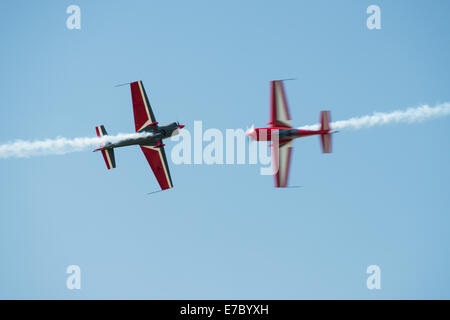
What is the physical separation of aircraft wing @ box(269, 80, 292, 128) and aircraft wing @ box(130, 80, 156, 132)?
7345 millimetres

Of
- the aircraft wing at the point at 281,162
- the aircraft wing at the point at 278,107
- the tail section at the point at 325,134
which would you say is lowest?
the aircraft wing at the point at 281,162

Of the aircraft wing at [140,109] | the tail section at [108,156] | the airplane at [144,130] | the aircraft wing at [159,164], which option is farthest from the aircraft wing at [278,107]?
the tail section at [108,156]

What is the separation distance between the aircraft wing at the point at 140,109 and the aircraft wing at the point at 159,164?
1505 mm

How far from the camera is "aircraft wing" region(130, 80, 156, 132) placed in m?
33.5

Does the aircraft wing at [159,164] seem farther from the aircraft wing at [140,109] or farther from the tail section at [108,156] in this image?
the tail section at [108,156]

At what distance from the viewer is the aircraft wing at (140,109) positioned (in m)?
33.5

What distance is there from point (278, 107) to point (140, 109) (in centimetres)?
850

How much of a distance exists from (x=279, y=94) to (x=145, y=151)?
29.6ft

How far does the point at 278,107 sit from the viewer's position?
33.0 m

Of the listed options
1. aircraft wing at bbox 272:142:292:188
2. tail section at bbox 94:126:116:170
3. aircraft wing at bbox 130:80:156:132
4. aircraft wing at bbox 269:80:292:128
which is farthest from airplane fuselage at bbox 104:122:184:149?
aircraft wing at bbox 272:142:292:188

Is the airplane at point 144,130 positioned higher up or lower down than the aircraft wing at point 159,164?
Answer: higher up

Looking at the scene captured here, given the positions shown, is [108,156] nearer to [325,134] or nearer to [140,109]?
[140,109]

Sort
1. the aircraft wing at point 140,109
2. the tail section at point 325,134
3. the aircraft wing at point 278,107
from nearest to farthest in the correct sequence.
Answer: the tail section at point 325,134
the aircraft wing at point 278,107
the aircraft wing at point 140,109

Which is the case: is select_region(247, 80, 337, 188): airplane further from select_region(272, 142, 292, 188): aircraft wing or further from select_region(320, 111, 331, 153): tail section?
select_region(320, 111, 331, 153): tail section
